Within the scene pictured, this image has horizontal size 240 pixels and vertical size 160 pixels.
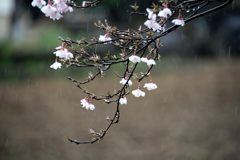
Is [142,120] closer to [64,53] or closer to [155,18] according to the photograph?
[64,53]

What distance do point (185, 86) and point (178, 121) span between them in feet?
7.68

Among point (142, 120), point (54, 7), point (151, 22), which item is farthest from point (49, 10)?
point (142, 120)

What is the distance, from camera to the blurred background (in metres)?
8.53

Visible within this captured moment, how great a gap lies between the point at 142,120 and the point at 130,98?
143 cm

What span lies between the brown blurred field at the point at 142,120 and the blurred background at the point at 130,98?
0.02 meters

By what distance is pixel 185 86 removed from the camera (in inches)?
482

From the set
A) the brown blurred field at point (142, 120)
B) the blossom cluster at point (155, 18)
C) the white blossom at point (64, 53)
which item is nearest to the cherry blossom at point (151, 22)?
the blossom cluster at point (155, 18)

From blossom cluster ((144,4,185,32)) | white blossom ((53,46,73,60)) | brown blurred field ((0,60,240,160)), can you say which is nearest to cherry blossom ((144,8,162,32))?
blossom cluster ((144,4,185,32))

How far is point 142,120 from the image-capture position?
10164 mm

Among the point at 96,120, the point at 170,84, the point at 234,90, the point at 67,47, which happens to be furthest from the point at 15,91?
the point at 67,47

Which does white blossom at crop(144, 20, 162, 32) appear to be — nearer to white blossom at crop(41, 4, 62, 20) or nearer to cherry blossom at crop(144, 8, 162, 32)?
cherry blossom at crop(144, 8, 162, 32)

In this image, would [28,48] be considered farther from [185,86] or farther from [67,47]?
[67,47]

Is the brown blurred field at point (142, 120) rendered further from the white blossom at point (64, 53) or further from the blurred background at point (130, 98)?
the white blossom at point (64, 53)

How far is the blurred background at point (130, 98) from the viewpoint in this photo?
853cm
